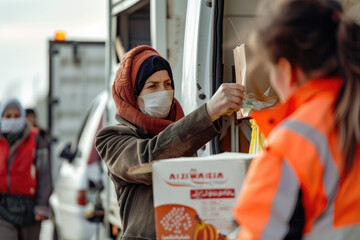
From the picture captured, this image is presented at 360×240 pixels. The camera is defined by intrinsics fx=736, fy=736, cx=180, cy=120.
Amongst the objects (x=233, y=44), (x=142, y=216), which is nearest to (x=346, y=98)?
(x=142, y=216)

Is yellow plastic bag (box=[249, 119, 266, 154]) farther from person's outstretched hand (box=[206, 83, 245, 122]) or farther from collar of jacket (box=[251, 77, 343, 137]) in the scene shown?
collar of jacket (box=[251, 77, 343, 137])

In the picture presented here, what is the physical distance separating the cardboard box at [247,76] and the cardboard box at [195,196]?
954 millimetres

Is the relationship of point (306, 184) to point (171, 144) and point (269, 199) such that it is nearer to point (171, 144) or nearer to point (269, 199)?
point (269, 199)

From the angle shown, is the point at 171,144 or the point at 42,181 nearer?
the point at 171,144

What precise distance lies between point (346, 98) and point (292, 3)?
0.24 m

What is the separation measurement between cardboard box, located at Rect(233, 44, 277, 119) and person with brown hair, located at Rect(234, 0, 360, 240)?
4.42ft

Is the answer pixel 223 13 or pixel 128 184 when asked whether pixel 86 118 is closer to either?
pixel 223 13

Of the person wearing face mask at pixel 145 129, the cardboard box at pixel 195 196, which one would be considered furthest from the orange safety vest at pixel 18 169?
the cardboard box at pixel 195 196

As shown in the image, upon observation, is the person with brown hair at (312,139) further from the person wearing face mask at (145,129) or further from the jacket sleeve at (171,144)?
the jacket sleeve at (171,144)

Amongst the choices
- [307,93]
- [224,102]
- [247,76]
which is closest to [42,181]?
[247,76]

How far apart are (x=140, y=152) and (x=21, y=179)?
3.91 metres

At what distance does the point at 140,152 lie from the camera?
2.60 m

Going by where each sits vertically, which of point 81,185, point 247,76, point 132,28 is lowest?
point 81,185

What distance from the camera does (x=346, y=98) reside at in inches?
61.4
